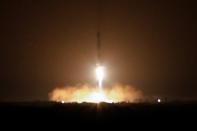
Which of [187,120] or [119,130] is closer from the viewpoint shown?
[119,130]

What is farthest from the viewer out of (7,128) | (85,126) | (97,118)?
(97,118)

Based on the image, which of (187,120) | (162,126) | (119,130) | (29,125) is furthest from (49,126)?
(187,120)

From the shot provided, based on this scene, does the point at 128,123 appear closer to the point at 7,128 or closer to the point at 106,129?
the point at 106,129

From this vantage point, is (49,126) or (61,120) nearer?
(49,126)

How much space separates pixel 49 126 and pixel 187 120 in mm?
27580

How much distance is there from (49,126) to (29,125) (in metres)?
3.68

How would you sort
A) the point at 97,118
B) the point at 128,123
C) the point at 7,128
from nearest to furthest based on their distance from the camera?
the point at 7,128 < the point at 128,123 < the point at 97,118

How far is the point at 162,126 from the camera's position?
107812mm

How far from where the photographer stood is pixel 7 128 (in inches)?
4011

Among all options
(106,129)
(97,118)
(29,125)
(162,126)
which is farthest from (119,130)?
(97,118)

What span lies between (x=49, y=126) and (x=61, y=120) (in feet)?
46.3

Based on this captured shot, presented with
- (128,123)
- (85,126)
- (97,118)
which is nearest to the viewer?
(85,126)

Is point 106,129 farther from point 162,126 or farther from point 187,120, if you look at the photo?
point 187,120

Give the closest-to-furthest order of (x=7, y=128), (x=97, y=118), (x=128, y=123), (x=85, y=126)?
(x=7, y=128) < (x=85, y=126) < (x=128, y=123) < (x=97, y=118)
